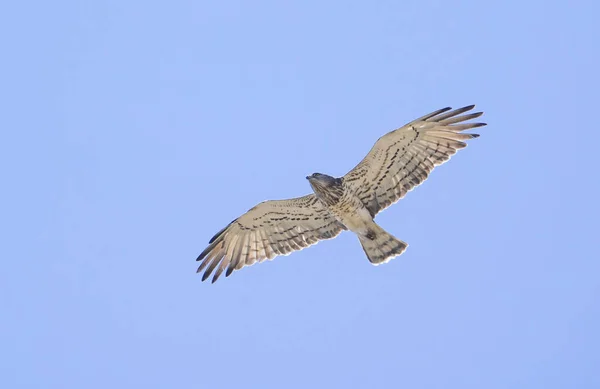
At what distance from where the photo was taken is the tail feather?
1914 cm

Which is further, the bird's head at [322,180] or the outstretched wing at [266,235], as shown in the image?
the outstretched wing at [266,235]

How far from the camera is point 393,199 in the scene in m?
19.2

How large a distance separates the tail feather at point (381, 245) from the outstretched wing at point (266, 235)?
0.68 meters

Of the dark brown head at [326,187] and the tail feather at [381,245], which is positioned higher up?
the dark brown head at [326,187]

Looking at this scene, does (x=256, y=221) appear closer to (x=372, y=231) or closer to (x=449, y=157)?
(x=372, y=231)

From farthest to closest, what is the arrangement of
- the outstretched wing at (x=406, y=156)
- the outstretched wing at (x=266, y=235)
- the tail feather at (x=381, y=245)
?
the outstretched wing at (x=266, y=235)
the tail feather at (x=381, y=245)
the outstretched wing at (x=406, y=156)

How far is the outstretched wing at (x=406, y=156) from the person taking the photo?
1875cm

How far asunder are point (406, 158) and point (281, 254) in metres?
2.78

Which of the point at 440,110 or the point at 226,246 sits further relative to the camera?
the point at 226,246

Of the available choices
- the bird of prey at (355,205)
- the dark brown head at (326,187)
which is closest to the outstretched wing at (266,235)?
the bird of prey at (355,205)

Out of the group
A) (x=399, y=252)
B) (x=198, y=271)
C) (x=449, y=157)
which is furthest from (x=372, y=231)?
(x=198, y=271)

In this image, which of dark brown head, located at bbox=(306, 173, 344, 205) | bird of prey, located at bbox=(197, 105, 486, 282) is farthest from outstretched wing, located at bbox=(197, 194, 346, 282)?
dark brown head, located at bbox=(306, 173, 344, 205)

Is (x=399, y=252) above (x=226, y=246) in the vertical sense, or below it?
below

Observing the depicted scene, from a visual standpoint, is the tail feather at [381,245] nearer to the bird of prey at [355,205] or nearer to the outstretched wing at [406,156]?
the bird of prey at [355,205]
